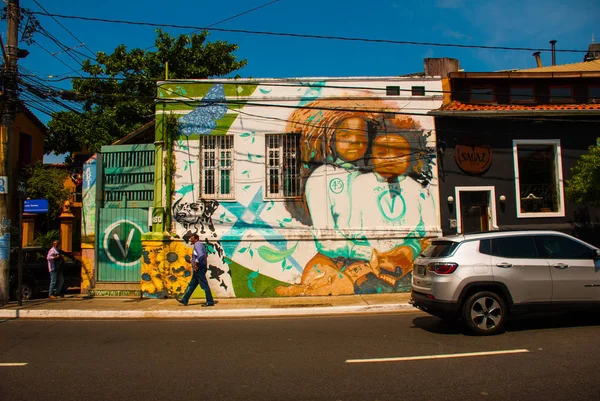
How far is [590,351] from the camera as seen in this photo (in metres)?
5.78

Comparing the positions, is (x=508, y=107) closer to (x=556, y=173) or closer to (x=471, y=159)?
(x=471, y=159)

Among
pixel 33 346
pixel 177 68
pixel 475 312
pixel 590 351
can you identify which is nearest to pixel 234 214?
pixel 33 346

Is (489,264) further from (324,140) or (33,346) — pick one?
(33,346)

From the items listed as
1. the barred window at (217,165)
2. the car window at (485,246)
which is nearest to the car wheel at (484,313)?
the car window at (485,246)

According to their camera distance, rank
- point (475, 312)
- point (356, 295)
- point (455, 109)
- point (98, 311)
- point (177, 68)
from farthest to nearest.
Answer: point (177, 68), point (455, 109), point (356, 295), point (98, 311), point (475, 312)

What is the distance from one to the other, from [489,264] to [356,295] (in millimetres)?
5371

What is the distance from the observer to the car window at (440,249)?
716 centimetres

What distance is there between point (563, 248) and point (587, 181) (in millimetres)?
5354

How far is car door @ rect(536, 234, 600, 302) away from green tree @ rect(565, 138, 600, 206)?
4996mm

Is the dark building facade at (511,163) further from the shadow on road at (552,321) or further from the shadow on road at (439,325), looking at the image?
the shadow on road at (439,325)

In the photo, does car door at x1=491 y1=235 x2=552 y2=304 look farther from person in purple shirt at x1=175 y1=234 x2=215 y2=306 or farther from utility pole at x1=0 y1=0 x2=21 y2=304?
utility pole at x1=0 y1=0 x2=21 y2=304

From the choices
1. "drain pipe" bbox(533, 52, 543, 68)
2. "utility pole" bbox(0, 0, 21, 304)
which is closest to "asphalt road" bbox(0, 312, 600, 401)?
"utility pole" bbox(0, 0, 21, 304)

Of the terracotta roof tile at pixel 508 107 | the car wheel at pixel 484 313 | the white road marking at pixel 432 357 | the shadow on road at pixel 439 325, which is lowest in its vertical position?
the shadow on road at pixel 439 325

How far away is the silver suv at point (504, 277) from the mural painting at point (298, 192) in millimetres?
4831
